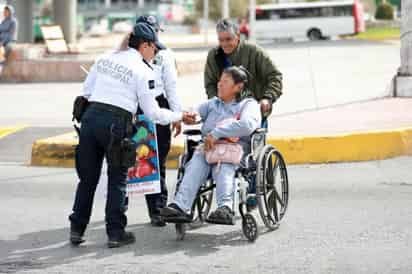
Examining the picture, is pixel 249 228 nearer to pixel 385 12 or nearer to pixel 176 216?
pixel 176 216

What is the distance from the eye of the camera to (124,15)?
150000mm

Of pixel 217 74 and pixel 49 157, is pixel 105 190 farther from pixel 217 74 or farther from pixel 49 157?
pixel 49 157

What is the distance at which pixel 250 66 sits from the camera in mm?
9328

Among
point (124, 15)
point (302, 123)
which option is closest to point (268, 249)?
point (302, 123)

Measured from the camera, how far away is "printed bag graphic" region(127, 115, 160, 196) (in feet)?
27.8

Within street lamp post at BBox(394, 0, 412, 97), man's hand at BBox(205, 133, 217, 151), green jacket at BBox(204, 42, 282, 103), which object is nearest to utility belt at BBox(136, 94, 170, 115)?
green jacket at BBox(204, 42, 282, 103)

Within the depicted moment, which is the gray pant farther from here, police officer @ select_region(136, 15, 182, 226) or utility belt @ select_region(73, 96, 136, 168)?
police officer @ select_region(136, 15, 182, 226)

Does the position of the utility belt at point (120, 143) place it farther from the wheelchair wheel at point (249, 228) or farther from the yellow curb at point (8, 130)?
the yellow curb at point (8, 130)

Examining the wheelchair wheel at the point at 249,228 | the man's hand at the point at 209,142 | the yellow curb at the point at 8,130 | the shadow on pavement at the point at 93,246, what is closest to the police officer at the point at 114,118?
the shadow on pavement at the point at 93,246

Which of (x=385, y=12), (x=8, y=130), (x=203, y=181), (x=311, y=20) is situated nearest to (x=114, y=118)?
(x=203, y=181)

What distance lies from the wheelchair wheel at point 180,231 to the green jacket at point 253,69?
55.8 inches

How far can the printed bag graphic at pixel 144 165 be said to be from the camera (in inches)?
333

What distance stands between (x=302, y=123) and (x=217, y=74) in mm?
5584

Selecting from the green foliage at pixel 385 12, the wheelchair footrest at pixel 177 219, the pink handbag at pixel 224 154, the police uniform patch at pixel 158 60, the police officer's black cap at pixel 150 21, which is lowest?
the green foliage at pixel 385 12
